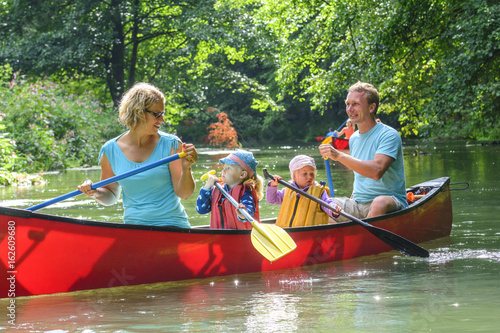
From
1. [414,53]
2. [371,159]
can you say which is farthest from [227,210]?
[414,53]

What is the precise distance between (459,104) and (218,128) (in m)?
20.7

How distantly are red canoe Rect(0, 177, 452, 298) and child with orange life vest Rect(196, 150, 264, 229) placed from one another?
0.30 m

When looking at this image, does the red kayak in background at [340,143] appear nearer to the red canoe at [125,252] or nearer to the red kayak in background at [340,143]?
the red kayak in background at [340,143]

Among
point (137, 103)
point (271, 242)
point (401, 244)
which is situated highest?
point (137, 103)

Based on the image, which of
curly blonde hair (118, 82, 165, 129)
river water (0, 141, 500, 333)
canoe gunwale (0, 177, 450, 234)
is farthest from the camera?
curly blonde hair (118, 82, 165, 129)

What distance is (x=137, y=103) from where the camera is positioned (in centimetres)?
408

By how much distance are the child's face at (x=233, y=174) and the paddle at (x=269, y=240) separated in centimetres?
19

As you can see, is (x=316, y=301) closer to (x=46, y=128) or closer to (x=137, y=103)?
(x=137, y=103)

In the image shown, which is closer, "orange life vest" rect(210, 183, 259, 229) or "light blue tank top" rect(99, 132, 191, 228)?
"light blue tank top" rect(99, 132, 191, 228)

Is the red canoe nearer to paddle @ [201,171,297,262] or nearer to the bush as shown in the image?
paddle @ [201,171,297,262]

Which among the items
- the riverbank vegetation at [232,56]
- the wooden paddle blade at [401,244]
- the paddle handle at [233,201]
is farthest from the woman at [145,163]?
the riverbank vegetation at [232,56]

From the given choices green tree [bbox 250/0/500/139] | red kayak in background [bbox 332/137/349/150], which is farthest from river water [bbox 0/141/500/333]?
green tree [bbox 250/0/500/139]

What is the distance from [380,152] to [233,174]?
1.15 meters

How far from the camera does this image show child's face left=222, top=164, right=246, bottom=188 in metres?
4.84
